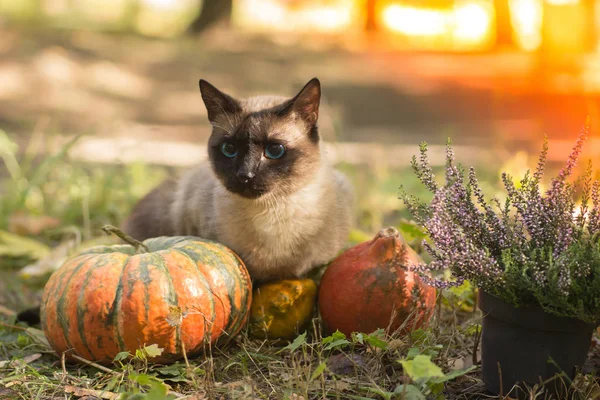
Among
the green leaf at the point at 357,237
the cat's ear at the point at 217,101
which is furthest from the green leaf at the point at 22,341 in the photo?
the green leaf at the point at 357,237

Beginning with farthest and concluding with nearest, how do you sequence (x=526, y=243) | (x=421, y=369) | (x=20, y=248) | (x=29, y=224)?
(x=29, y=224)
(x=20, y=248)
(x=526, y=243)
(x=421, y=369)

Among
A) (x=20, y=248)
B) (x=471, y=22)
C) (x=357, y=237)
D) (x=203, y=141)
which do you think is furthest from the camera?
(x=471, y=22)

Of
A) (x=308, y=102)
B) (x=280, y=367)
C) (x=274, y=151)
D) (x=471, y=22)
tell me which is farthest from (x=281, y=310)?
(x=471, y=22)

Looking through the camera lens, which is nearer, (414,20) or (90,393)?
(90,393)

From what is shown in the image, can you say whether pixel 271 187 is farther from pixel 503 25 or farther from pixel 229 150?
pixel 503 25

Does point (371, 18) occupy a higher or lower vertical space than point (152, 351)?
higher

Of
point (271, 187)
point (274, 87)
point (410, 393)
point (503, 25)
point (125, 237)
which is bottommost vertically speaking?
point (410, 393)

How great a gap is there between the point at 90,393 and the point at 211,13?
427 inches

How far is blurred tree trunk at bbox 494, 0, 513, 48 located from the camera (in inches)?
454

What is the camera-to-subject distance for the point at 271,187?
2598 millimetres

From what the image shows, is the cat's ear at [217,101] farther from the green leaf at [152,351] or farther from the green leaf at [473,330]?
the green leaf at [473,330]

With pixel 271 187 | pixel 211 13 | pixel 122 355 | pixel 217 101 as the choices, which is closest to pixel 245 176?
pixel 271 187

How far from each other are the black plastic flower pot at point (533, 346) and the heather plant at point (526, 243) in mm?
50

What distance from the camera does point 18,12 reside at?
13.6 m
